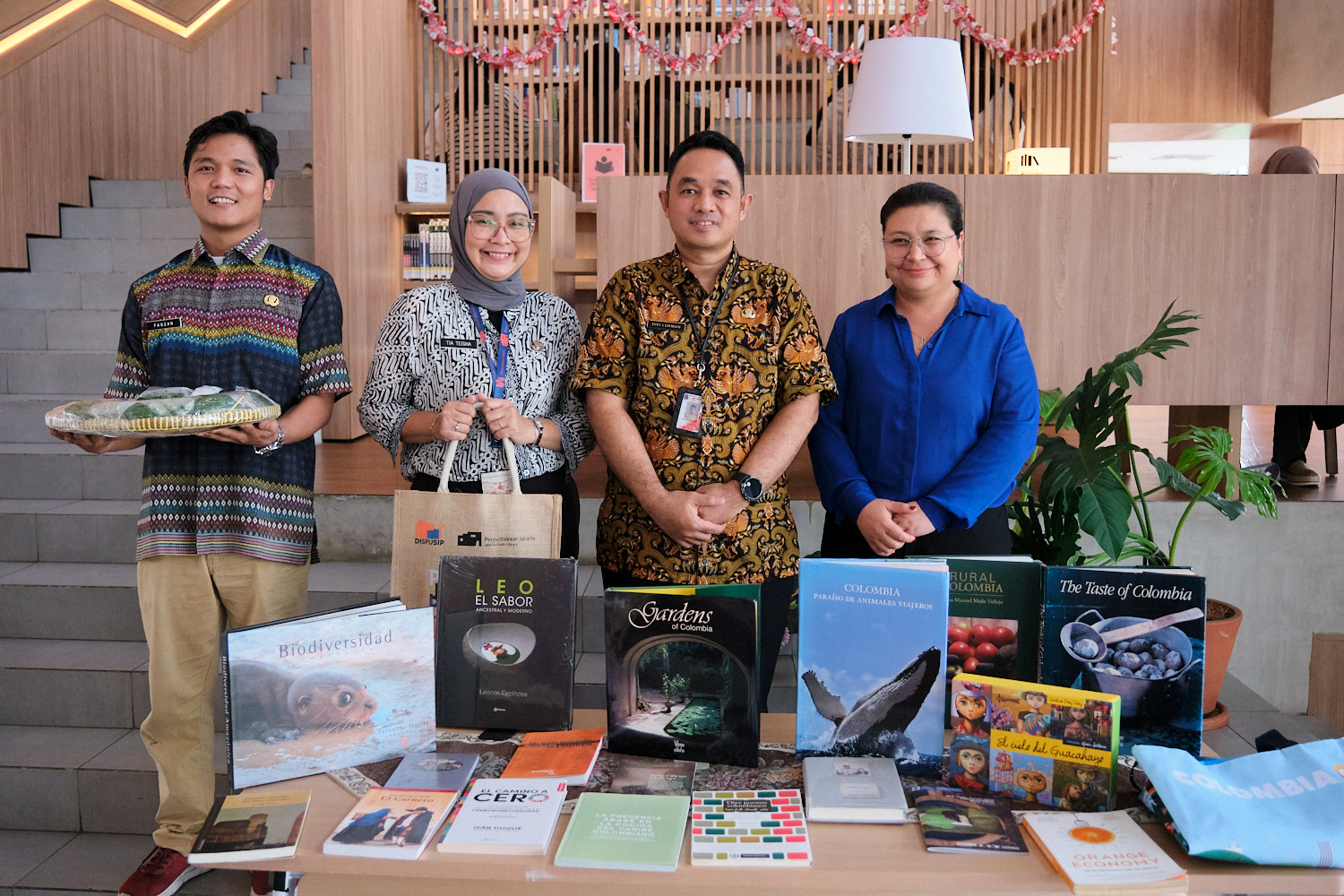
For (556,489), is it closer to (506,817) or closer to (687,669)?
(687,669)

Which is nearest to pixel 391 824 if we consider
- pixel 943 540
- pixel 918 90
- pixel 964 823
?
pixel 964 823

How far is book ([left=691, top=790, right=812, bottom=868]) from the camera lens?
1.15 metres

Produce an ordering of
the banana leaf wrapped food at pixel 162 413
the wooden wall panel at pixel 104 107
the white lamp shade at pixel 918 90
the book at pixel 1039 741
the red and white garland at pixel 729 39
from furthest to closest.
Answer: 1. the red and white garland at pixel 729 39
2. the wooden wall panel at pixel 104 107
3. the white lamp shade at pixel 918 90
4. the banana leaf wrapped food at pixel 162 413
5. the book at pixel 1039 741

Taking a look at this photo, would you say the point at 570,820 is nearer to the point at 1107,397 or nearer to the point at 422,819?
the point at 422,819

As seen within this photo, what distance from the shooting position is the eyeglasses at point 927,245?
199 cm

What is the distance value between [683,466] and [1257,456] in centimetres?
493

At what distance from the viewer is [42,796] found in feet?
8.89

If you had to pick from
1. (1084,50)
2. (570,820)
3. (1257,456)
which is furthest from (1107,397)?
(1084,50)

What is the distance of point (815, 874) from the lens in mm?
1135

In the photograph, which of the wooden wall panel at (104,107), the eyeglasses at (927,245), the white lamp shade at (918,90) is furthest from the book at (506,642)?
the wooden wall panel at (104,107)

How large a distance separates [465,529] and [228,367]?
634mm

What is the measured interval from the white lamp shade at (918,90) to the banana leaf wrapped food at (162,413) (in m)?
2.60

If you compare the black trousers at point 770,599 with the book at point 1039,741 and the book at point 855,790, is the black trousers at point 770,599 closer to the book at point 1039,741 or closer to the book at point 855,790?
the book at point 855,790

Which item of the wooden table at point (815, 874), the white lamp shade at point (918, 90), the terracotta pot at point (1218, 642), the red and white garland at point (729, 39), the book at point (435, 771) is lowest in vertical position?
the terracotta pot at point (1218, 642)
